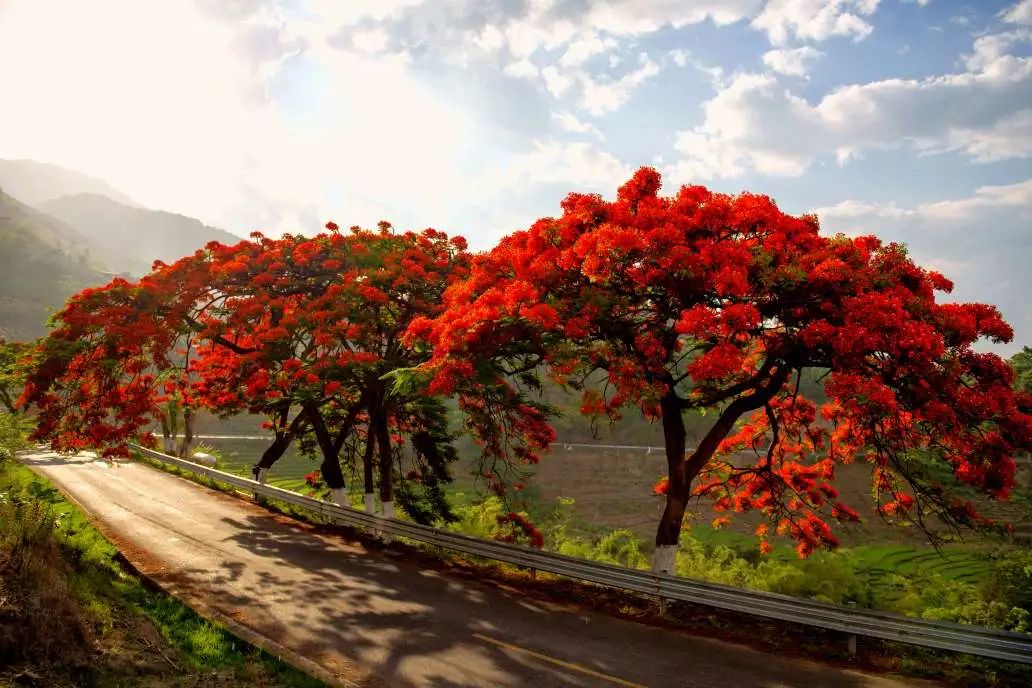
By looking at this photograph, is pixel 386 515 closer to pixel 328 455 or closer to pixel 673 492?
pixel 328 455

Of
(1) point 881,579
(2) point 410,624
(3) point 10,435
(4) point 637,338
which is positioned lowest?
(1) point 881,579

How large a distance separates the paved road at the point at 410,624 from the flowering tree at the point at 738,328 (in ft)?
8.82

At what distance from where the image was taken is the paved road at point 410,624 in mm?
8688

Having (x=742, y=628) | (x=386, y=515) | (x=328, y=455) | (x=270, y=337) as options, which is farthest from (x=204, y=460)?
(x=742, y=628)

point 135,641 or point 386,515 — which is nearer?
point 135,641

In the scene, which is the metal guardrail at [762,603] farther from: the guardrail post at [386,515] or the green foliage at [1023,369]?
the green foliage at [1023,369]

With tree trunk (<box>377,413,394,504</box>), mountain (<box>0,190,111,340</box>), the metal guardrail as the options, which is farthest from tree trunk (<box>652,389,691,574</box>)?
mountain (<box>0,190,111,340</box>)

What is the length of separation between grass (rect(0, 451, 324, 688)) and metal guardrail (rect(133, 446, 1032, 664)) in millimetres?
5619

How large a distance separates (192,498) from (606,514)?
84.1 ft

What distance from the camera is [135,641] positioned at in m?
8.58

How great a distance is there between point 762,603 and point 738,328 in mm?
4501

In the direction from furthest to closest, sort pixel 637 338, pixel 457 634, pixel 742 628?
pixel 637 338 → pixel 742 628 → pixel 457 634

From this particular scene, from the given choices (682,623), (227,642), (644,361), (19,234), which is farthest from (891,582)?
(19,234)

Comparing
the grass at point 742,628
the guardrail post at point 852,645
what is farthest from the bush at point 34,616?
the guardrail post at point 852,645
